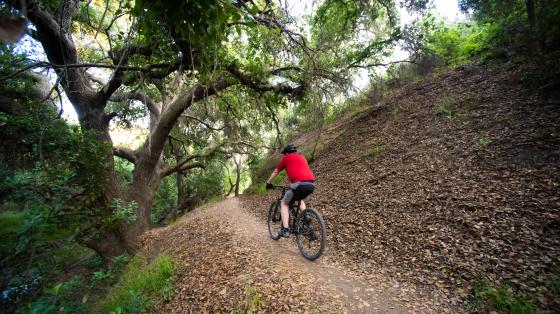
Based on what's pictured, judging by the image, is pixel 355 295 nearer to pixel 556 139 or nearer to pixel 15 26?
pixel 15 26

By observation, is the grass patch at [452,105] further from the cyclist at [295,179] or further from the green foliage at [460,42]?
the cyclist at [295,179]

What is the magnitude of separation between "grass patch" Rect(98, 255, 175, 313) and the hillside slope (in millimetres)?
3172

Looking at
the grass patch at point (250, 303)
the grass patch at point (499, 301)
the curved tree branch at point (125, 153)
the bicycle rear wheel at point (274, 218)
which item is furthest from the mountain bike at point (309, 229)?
the curved tree branch at point (125, 153)

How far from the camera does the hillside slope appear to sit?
12.4 feet

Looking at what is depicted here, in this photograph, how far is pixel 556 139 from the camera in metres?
5.29

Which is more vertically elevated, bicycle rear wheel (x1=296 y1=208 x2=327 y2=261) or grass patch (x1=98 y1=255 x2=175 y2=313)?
bicycle rear wheel (x1=296 y1=208 x2=327 y2=261)

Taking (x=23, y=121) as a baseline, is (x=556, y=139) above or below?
below

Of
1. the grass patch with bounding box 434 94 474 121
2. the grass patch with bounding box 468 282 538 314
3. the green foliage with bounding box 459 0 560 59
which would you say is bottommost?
the grass patch with bounding box 468 282 538 314

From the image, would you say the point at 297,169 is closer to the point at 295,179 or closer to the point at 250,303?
the point at 295,179

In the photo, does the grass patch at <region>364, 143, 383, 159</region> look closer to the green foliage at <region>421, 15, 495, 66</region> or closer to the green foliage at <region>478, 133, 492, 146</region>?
the green foliage at <region>478, 133, 492, 146</region>

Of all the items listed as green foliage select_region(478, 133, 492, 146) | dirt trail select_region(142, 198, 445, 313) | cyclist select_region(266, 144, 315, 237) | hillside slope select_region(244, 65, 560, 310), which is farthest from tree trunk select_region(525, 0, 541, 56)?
dirt trail select_region(142, 198, 445, 313)

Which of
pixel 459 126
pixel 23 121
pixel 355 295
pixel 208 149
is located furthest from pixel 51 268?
pixel 459 126

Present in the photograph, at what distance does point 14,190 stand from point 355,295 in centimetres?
541

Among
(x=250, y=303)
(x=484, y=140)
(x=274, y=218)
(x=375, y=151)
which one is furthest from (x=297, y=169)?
(x=375, y=151)
